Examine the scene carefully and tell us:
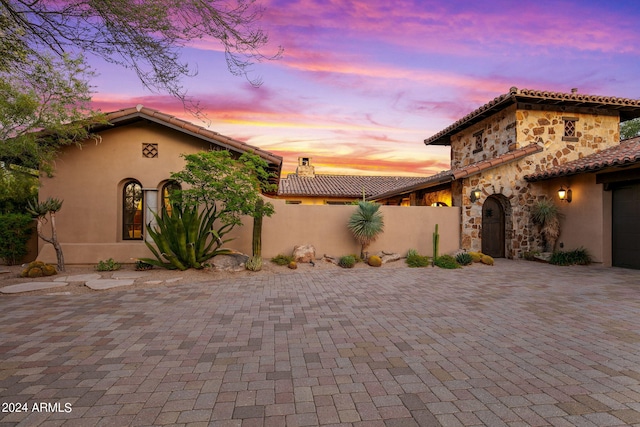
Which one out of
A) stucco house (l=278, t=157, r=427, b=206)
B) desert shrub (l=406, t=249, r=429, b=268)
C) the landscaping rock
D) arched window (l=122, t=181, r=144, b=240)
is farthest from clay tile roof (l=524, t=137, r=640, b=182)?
arched window (l=122, t=181, r=144, b=240)

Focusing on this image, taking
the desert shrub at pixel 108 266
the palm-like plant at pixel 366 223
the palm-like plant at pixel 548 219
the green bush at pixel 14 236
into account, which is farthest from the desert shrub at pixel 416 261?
the green bush at pixel 14 236

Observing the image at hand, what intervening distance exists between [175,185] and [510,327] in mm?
9653

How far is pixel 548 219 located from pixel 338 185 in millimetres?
15348

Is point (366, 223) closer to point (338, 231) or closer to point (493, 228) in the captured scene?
point (338, 231)

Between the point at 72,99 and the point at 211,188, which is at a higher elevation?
the point at 72,99

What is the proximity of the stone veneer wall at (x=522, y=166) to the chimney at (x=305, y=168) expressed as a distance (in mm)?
17121

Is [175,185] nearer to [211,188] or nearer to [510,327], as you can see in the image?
[211,188]

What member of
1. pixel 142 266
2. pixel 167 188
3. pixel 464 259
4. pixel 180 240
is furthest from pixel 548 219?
pixel 142 266

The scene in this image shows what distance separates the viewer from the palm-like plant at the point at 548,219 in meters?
11.2

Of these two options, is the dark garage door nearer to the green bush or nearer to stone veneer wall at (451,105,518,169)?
stone veneer wall at (451,105,518,169)

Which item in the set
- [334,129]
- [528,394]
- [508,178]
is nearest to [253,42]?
[528,394]

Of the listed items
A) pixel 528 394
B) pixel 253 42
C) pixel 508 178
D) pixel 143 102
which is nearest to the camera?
pixel 528 394

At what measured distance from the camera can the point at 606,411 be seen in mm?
2393

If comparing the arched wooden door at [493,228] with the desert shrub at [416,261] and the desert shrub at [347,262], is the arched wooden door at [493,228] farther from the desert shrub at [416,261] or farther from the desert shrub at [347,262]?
the desert shrub at [347,262]
